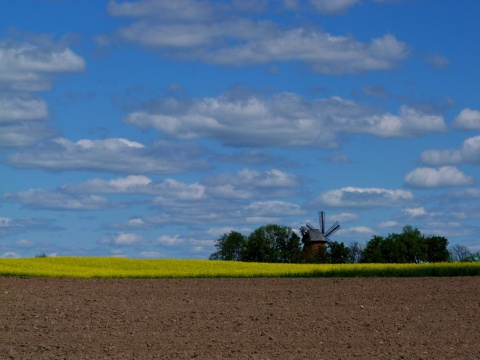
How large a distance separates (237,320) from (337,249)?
3772 cm

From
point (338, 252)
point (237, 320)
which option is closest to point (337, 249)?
point (338, 252)

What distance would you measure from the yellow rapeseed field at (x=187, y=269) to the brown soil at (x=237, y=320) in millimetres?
2862

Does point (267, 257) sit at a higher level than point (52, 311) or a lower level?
higher

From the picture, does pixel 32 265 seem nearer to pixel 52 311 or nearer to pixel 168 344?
pixel 52 311

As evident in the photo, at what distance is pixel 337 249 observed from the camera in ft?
184

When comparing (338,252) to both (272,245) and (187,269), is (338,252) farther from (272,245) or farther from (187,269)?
(187,269)

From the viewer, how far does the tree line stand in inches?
2146

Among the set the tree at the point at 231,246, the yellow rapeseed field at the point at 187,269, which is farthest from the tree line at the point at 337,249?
the yellow rapeseed field at the point at 187,269

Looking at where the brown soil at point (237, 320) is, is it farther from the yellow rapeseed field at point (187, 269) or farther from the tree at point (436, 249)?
the tree at point (436, 249)

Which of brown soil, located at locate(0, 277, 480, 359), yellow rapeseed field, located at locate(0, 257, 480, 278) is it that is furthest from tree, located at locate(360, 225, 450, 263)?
brown soil, located at locate(0, 277, 480, 359)

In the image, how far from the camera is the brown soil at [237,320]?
15.6 metres

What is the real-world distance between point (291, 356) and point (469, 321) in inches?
271

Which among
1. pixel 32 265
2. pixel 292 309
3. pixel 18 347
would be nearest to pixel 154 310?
pixel 292 309

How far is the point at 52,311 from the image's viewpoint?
20.5 meters
